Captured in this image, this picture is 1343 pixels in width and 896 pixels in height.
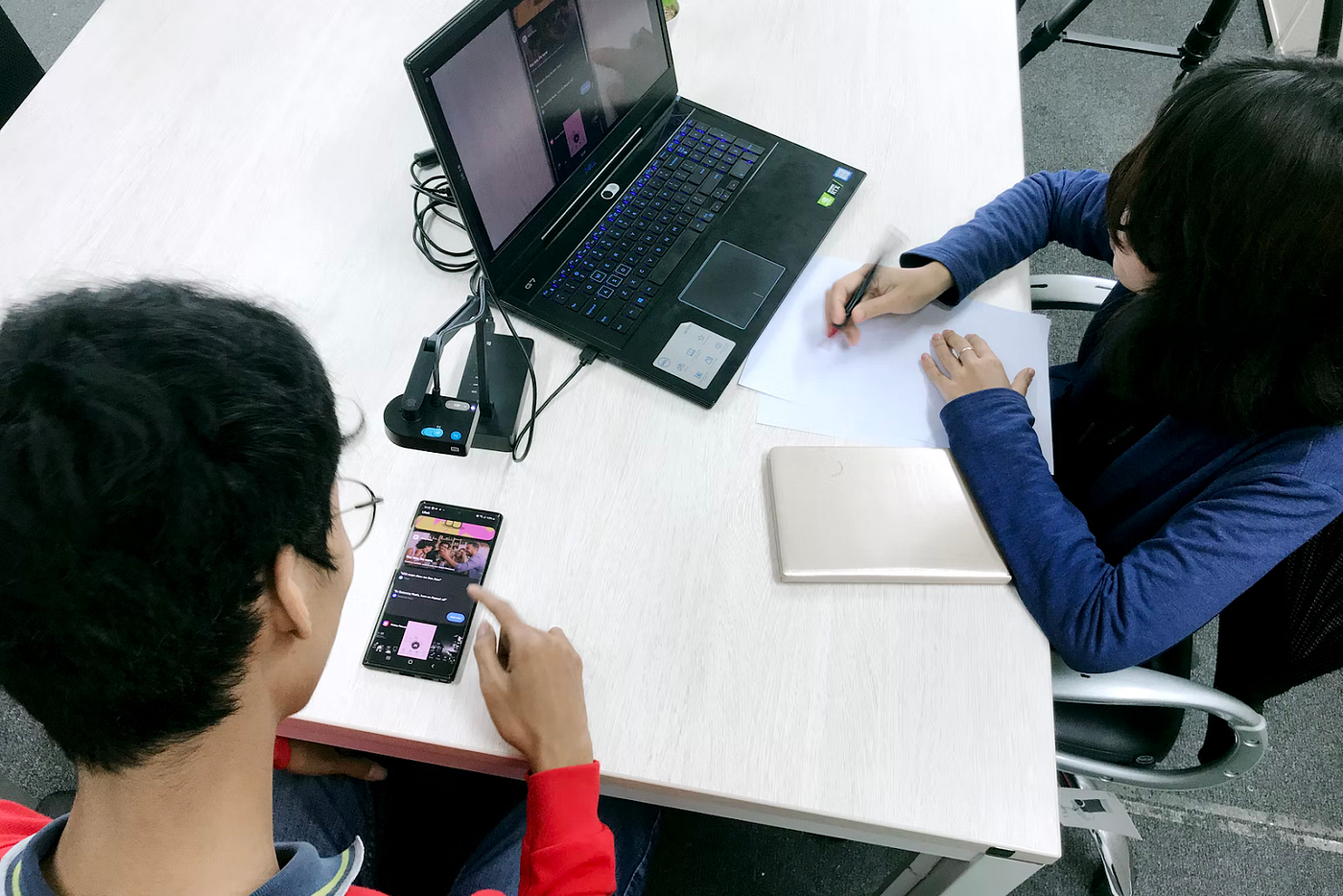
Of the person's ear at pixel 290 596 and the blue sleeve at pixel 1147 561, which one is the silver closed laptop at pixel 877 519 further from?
the person's ear at pixel 290 596

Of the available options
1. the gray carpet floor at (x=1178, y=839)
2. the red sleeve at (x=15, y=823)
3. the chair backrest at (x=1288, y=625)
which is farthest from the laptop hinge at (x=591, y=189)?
the gray carpet floor at (x=1178, y=839)

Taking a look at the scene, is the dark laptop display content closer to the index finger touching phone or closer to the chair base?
the index finger touching phone

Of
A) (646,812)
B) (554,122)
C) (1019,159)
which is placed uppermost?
(554,122)

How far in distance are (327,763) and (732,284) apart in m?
0.64

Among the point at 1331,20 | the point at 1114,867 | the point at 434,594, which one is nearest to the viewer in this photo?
the point at 434,594

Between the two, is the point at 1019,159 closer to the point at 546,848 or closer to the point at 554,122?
the point at 554,122

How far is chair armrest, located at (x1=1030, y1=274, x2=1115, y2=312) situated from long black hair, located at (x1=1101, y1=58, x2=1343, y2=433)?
198mm

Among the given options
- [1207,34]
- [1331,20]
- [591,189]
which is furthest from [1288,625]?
[1207,34]

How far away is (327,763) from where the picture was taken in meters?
0.84

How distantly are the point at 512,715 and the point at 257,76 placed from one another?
0.90 meters

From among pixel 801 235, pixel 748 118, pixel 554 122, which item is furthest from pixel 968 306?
pixel 554 122

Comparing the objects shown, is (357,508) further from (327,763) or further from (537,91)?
(537,91)

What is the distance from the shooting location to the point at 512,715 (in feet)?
2.13

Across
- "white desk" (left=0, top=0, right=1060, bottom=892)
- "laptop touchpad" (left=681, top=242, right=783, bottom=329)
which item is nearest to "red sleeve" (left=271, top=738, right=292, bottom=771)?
"white desk" (left=0, top=0, right=1060, bottom=892)
